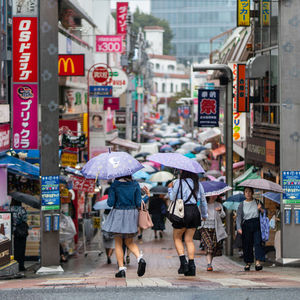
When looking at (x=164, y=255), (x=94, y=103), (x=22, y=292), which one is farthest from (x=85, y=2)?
(x=22, y=292)

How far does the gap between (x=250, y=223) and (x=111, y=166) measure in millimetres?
3021

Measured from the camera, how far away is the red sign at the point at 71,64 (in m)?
18.1

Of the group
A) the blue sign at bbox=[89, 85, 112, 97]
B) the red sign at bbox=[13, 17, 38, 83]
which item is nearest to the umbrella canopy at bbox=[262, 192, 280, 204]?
the red sign at bbox=[13, 17, 38, 83]

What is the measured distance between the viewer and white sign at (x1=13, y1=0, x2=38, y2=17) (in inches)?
517

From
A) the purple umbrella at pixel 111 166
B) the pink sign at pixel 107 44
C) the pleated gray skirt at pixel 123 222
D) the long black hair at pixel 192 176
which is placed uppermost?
the pink sign at pixel 107 44

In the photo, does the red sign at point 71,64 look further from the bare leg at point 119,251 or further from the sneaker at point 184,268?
the sneaker at point 184,268

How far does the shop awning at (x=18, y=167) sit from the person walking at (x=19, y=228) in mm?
1103

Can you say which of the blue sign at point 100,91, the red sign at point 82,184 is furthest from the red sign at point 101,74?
the red sign at point 82,184

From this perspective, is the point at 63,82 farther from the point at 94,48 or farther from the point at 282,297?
the point at 282,297

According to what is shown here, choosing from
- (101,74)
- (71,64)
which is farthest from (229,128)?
(101,74)

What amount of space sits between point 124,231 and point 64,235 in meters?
A: 5.46

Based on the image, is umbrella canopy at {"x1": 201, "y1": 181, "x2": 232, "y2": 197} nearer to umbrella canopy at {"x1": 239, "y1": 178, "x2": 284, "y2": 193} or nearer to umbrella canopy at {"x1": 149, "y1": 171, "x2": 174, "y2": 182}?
umbrella canopy at {"x1": 239, "y1": 178, "x2": 284, "y2": 193}

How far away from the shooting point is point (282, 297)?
7.80 metres

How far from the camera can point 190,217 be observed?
404 inches
